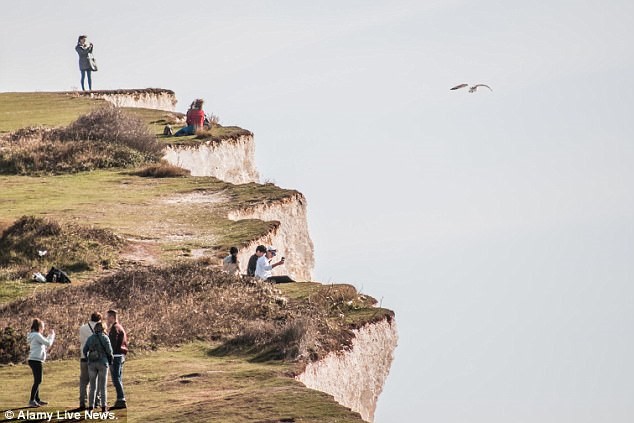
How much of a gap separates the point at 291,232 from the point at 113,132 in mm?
11050

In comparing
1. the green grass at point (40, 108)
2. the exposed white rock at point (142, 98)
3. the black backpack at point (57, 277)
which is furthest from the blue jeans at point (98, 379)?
the exposed white rock at point (142, 98)

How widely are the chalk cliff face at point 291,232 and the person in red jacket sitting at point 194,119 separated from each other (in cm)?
1162

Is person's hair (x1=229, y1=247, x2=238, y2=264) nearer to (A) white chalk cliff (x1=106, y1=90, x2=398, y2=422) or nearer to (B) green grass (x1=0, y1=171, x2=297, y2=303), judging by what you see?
(B) green grass (x1=0, y1=171, x2=297, y2=303)

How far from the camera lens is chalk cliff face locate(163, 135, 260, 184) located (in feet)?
229

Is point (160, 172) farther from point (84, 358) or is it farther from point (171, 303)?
point (84, 358)

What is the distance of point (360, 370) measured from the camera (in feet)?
139

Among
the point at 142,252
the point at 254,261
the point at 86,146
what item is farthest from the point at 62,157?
the point at 254,261

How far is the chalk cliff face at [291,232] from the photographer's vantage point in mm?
58125

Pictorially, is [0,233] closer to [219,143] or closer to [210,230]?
[210,230]

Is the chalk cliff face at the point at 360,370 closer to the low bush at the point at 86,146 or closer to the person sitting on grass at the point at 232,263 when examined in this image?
the person sitting on grass at the point at 232,263

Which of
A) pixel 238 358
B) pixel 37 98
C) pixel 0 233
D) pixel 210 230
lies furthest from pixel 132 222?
pixel 37 98

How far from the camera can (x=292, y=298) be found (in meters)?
44.5

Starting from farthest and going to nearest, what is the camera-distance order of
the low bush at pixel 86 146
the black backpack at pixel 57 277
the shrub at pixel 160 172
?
1. the low bush at pixel 86 146
2. the shrub at pixel 160 172
3. the black backpack at pixel 57 277

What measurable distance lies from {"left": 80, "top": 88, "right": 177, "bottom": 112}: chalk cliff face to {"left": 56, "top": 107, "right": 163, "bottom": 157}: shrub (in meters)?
14.4
